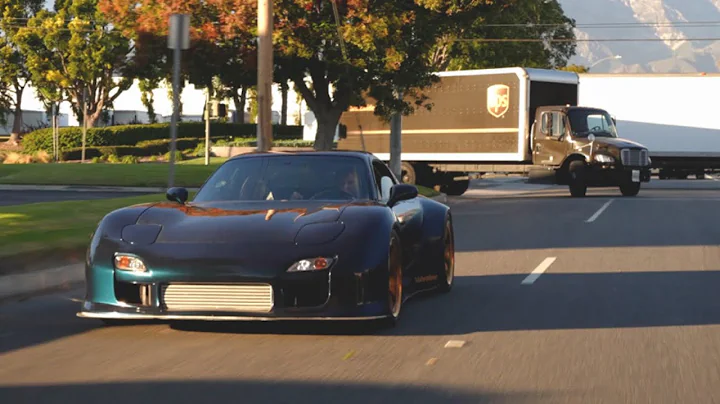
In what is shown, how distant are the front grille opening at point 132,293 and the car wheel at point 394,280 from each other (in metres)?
1.63

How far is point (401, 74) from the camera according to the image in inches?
1134

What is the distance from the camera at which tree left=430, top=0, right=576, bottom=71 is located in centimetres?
5269

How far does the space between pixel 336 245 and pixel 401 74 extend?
21.3 m

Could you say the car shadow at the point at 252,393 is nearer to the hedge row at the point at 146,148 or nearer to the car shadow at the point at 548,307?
the car shadow at the point at 548,307

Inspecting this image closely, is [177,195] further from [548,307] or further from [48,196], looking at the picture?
[48,196]

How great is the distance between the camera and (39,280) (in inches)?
433

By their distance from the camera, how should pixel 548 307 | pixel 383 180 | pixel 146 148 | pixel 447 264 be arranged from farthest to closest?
pixel 146 148 < pixel 447 264 < pixel 383 180 < pixel 548 307

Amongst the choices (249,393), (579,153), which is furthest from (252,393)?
(579,153)

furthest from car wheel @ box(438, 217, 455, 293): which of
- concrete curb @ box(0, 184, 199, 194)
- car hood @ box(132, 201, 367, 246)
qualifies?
concrete curb @ box(0, 184, 199, 194)

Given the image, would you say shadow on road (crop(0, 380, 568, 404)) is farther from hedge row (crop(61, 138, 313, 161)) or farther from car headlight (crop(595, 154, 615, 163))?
hedge row (crop(61, 138, 313, 161))

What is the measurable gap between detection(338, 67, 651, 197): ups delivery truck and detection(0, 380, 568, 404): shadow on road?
24.6 m

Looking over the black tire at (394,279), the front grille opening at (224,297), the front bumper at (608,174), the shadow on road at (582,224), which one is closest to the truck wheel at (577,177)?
the front bumper at (608,174)

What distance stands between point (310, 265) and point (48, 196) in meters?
20.6

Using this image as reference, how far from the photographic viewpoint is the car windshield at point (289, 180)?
30.6 feet
